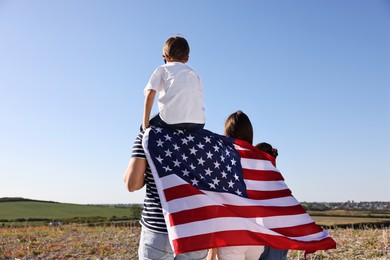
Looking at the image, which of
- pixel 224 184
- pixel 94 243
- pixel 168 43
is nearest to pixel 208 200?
pixel 224 184

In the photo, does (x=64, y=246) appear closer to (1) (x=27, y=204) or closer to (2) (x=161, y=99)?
(2) (x=161, y=99)

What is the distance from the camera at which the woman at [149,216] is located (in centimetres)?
334

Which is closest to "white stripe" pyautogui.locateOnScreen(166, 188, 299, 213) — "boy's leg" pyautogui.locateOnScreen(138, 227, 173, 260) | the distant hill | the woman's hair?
"boy's leg" pyautogui.locateOnScreen(138, 227, 173, 260)

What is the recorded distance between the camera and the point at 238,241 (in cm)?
385

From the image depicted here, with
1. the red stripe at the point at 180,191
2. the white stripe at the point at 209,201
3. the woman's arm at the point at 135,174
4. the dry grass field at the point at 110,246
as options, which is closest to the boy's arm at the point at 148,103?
the woman's arm at the point at 135,174

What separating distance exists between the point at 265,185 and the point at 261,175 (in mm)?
101

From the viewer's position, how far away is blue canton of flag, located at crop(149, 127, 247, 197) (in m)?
3.45

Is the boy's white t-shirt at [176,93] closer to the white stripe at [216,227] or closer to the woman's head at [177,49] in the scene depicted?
the woman's head at [177,49]

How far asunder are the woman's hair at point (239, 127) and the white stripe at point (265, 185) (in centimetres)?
42

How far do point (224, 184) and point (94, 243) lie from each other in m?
8.37

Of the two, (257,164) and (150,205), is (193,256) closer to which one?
(150,205)

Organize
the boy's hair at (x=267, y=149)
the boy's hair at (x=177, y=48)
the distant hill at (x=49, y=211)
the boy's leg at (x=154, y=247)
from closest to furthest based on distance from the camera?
1. the boy's leg at (x=154, y=247)
2. the boy's hair at (x=177, y=48)
3. the boy's hair at (x=267, y=149)
4. the distant hill at (x=49, y=211)

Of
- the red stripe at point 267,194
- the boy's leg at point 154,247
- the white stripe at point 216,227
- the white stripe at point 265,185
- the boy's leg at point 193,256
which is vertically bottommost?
the boy's leg at point 193,256

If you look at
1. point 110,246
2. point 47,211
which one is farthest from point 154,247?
point 47,211
